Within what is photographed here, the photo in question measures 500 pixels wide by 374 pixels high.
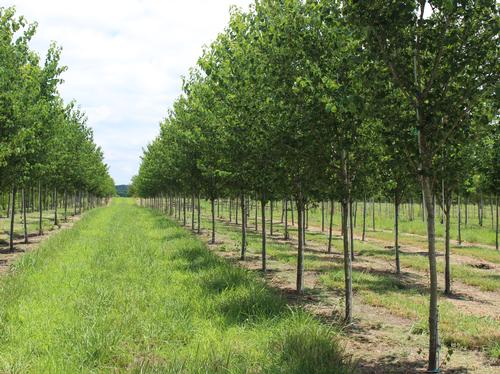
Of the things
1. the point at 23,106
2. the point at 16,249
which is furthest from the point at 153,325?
the point at 16,249

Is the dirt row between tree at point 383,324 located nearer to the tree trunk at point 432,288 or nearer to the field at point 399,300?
the field at point 399,300

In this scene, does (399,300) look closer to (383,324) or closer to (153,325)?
(383,324)

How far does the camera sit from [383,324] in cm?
893

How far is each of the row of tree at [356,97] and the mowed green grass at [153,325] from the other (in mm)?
1923

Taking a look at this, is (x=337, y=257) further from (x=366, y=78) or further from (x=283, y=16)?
(x=366, y=78)

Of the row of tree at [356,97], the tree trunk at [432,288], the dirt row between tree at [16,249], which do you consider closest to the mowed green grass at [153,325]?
the tree trunk at [432,288]

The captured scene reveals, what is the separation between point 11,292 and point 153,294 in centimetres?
290

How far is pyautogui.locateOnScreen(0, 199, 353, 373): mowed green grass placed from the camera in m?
5.82

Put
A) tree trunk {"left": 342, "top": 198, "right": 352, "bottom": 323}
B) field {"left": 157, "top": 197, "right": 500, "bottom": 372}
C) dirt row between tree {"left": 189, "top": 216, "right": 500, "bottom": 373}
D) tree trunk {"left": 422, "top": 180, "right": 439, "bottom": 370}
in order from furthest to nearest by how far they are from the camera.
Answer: tree trunk {"left": 342, "top": 198, "right": 352, "bottom": 323}, field {"left": 157, "top": 197, "right": 500, "bottom": 372}, dirt row between tree {"left": 189, "top": 216, "right": 500, "bottom": 373}, tree trunk {"left": 422, "top": 180, "right": 439, "bottom": 370}

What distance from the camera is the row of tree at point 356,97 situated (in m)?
5.99

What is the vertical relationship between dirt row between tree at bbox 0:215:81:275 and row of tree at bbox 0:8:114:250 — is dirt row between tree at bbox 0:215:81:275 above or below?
below

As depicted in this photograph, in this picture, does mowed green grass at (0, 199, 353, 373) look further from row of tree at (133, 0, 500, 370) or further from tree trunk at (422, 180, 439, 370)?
A: row of tree at (133, 0, 500, 370)

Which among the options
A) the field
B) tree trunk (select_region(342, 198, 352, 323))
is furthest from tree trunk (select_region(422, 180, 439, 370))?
tree trunk (select_region(342, 198, 352, 323))

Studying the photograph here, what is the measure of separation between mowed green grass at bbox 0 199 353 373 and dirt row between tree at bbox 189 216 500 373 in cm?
86
